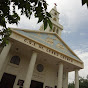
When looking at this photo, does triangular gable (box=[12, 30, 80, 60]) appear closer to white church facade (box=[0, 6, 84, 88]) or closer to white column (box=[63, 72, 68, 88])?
white church facade (box=[0, 6, 84, 88])

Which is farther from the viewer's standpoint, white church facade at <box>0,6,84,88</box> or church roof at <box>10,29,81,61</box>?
church roof at <box>10,29,81,61</box>

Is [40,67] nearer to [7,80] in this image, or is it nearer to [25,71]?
[25,71]

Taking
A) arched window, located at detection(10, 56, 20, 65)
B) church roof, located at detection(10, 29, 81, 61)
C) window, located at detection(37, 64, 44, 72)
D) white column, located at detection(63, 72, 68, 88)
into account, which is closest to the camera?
church roof, located at detection(10, 29, 81, 61)

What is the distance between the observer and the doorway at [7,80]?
40.2ft

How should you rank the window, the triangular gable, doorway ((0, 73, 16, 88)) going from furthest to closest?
1. the window
2. the triangular gable
3. doorway ((0, 73, 16, 88))

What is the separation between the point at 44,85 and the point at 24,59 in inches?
235

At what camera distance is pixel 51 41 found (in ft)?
48.5

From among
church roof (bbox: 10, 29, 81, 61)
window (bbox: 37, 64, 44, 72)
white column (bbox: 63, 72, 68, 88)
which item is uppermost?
church roof (bbox: 10, 29, 81, 61)

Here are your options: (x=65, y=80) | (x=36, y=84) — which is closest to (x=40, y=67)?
(x=36, y=84)

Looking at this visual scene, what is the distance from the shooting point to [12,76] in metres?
13.2

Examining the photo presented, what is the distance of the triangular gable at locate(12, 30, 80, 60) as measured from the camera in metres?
13.3

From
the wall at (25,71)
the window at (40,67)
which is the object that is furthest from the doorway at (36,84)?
the window at (40,67)

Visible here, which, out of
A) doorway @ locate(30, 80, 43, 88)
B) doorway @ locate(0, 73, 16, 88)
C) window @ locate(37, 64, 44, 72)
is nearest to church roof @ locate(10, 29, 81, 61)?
window @ locate(37, 64, 44, 72)

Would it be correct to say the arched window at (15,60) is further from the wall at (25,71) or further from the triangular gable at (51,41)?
the triangular gable at (51,41)
